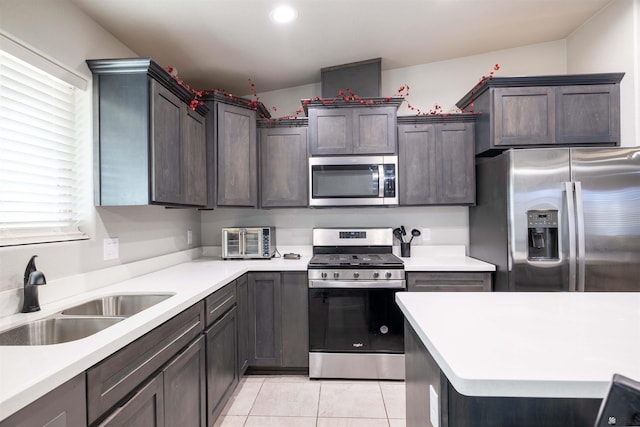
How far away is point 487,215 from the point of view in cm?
253

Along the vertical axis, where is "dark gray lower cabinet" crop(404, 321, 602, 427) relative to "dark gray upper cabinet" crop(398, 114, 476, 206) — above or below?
below

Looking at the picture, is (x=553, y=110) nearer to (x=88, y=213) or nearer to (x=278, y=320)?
(x=278, y=320)

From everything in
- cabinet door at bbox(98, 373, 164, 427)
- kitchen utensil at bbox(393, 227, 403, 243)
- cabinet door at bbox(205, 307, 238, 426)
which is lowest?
cabinet door at bbox(205, 307, 238, 426)

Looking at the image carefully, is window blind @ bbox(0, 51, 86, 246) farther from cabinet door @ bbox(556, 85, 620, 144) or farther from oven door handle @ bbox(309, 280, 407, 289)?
cabinet door @ bbox(556, 85, 620, 144)

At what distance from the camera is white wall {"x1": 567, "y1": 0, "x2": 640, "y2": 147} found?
2.22 meters

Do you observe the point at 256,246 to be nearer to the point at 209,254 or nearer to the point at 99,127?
the point at 209,254

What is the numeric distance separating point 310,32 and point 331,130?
765 millimetres

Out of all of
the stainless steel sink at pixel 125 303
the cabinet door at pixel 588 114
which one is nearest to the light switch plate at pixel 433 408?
the stainless steel sink at pixel 125 303

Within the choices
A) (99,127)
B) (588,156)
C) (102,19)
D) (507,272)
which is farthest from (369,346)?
(102,19)

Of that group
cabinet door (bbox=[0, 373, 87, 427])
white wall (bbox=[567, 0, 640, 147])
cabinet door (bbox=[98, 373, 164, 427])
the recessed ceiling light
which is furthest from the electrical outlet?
white wall (bbox=[567, 0, 640, 147])

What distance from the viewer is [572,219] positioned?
2.10m

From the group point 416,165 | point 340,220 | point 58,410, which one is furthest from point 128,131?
point 416,165

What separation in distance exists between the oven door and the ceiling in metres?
1.96

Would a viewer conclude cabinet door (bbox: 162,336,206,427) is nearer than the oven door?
Yes
